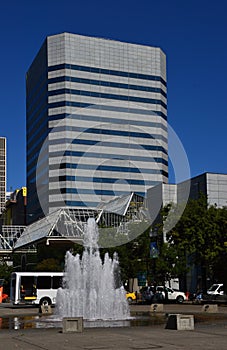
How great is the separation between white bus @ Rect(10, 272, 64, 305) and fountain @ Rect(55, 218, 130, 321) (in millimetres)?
14823

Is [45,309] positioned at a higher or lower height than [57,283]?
lower

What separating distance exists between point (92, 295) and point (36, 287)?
18.9 m

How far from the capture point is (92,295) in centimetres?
3111

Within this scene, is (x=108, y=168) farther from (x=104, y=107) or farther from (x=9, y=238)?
(x=9, y=238)

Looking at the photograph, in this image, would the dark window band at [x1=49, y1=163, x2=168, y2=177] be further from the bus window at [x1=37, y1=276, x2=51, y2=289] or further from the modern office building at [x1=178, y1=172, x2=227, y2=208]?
the bus window at [x1=37, y1=276, x2=51, y2=289]

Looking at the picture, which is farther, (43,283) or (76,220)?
(76,220)

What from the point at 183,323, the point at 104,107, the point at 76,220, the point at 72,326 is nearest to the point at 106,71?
the point at 104,107

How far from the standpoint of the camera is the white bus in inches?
1930

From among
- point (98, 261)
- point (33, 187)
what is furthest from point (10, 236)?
point (98, 261)

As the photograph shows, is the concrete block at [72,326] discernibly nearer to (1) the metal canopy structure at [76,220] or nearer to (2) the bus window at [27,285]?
(2) the bus window at [27,285]

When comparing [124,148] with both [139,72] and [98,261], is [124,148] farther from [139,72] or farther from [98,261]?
[98,261]

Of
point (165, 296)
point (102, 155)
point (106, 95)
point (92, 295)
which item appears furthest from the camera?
point (106, 95)

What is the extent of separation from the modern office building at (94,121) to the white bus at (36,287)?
86.4 meters

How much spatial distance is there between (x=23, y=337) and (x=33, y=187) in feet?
446
